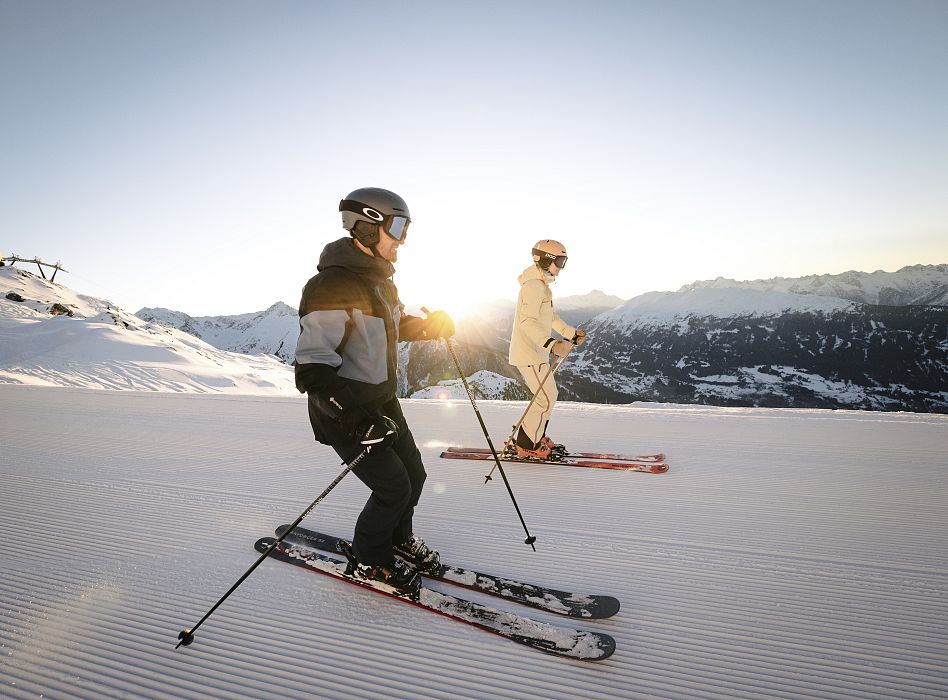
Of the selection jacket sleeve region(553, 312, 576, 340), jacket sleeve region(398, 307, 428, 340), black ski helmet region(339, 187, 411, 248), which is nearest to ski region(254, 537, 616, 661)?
jacket sleeve region(398, 307, 428, 340)

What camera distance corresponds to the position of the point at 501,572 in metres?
3.22

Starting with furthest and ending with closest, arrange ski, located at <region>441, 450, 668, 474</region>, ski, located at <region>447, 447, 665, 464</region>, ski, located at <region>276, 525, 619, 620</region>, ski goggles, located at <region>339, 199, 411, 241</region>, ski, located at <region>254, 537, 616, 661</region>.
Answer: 1. ski, located at <region>447, 447, 665, 464</region>
2. ski, located at <region>441, 450, 668, 474</region>
3. ski goggles, located at <region>339, 199, 411, 241</region>
4. ski, located at <region>276, 525, 619, 620</region>
5. ski, located at <region>254, 537, 616, 661</region>

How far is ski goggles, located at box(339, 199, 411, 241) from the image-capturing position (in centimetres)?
293

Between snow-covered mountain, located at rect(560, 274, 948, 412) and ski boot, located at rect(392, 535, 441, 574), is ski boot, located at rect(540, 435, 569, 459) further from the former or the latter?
snow-covered mountain, located at rect(560, 274, 948, 412)

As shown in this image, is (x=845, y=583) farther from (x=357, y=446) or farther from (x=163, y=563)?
(x=163, y=563)

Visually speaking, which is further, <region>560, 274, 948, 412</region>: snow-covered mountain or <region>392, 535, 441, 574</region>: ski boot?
<region>560, 274, 948, 412</region>: snow-covered mountain

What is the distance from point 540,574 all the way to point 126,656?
2434mm

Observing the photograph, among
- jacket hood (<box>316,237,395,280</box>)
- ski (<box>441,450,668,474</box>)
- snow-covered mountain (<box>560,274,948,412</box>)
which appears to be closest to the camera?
jacket hood (<box>316,237,395,280</box>)

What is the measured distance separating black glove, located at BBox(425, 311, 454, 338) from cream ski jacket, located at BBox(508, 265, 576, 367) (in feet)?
8.62

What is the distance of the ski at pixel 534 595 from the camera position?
8.86ft

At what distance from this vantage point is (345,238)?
299 cm

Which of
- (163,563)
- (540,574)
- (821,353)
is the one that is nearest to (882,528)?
(540,574)

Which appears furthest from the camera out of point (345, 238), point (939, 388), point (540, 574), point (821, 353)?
point (821, 353)

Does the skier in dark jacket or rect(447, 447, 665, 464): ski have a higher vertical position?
the skier in dark jacket
